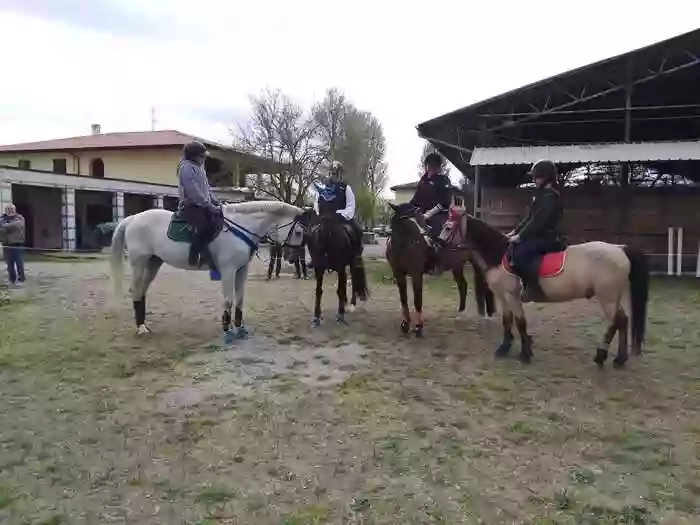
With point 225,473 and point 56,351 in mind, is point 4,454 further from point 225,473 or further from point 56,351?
point 56,351

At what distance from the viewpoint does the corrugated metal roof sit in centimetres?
1289

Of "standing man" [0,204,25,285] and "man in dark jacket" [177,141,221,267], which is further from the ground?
"man in dark jacket" [177,141,221,267]

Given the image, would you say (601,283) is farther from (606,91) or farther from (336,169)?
(606,91)

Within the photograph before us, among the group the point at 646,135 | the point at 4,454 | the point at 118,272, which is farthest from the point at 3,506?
the point at 646,135

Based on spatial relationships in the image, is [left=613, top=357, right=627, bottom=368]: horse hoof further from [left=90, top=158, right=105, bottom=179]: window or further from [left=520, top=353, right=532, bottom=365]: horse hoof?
[left=90, top=158, right=105, bottom=179]: window

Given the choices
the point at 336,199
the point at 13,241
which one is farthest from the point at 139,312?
the point at 13,241

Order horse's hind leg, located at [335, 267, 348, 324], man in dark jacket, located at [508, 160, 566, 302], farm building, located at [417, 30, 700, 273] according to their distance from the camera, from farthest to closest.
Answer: farm building, located at [417, 30, 700, 273]
horse's hind leg, located at [335, 267, 348, 324]
man in dark jacket, located at [508, 160, 566, 302]

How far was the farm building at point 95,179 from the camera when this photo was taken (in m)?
25.7

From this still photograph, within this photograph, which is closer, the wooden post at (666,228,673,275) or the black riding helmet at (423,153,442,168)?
the black riding helmet at (423,153,442,168)

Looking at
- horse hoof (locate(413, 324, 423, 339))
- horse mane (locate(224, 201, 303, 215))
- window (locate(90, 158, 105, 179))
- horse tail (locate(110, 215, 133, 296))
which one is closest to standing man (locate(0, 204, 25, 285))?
horse tail (locate(110, 215, 133, 296))

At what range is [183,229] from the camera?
21.2ft

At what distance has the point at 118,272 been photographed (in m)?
7.09

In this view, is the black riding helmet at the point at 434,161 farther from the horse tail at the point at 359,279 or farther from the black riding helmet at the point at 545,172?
the black riding helmet at the point at 545,172

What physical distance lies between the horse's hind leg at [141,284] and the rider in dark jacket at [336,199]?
2.17 meters
